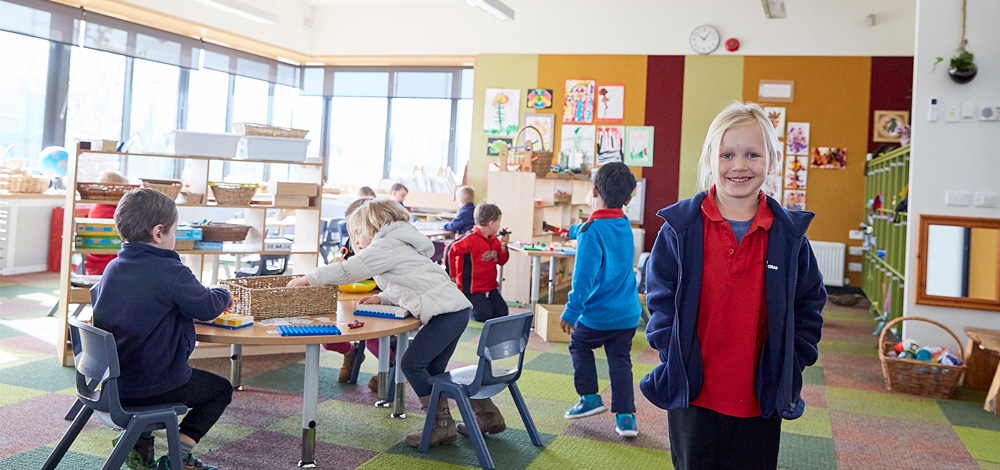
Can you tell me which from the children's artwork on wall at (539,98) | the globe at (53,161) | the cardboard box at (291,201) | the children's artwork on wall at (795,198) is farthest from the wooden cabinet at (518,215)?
the globe at (53,161)

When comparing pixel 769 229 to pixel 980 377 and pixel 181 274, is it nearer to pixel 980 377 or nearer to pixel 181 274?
pixel 181 274

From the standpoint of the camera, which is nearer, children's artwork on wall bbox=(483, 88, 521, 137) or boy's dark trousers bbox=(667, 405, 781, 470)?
boy's dark trousers bbox=(667, 405, 781, 470)

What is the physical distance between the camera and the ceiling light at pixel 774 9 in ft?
26.5

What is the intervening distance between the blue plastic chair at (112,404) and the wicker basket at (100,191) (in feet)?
6.88

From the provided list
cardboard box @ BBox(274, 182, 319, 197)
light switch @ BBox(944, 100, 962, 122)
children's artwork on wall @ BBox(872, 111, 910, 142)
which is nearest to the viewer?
cardboard box @ BBox(274, 182, 319, 197)

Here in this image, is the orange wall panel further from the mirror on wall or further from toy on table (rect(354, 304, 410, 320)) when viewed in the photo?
toy on table (rect(354, 304, 410, 320))

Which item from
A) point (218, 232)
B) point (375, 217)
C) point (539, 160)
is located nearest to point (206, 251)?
point (218, 232)

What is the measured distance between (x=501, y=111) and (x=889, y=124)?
470 centimetres

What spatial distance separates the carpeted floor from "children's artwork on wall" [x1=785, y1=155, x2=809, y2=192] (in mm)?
4400

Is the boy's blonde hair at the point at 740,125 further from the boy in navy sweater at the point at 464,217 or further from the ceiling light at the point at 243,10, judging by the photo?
the ceiling light at the point at 243,10

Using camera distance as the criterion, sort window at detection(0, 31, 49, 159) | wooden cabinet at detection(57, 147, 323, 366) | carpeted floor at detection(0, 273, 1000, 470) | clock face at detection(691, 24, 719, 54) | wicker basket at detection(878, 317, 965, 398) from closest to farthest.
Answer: carpeted floor at detection(0, 273, 1000, 470)
wooden cabinet at detection(57, 147, 323, 366)
wicker basket at detection(878, 317, 965, 398)
window at detection(0, 31, 49, 159)
clock face at detection(691, 24, 719, 54)

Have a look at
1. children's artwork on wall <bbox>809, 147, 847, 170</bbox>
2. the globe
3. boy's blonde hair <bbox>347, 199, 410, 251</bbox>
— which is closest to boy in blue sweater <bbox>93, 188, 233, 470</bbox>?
boy's blonde hair <bbox>347, 199, 410, 251</bbox>

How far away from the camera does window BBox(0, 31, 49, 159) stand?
8.00 meters

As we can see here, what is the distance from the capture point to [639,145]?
9.64 metres
